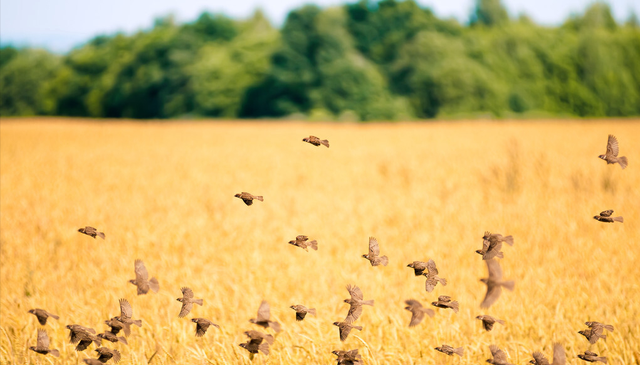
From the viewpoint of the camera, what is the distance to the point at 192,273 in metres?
4.87

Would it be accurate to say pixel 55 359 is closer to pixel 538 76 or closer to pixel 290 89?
pixel 290 89

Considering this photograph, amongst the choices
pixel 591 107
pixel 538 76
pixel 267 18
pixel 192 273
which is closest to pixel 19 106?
pixel 267 18

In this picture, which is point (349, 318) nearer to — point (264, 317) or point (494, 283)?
point (264, 317)

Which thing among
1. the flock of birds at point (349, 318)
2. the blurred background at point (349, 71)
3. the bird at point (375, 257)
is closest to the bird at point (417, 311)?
the flock of birds at point (349, 318)

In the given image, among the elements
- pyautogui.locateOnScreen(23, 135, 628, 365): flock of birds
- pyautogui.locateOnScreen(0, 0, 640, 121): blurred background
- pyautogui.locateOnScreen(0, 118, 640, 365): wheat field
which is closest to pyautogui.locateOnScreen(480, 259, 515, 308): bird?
pyautogui.locateOnScreen(23, 135, 628, 365): flock of birds

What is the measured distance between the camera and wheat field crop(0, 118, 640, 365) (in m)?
3.52

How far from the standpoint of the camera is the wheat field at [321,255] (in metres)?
3.52

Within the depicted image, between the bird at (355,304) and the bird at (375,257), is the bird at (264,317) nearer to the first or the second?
the bird at (355,304)

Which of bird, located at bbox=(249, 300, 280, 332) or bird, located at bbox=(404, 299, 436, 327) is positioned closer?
bird, located at bbox=(249, 300, 280, 332)

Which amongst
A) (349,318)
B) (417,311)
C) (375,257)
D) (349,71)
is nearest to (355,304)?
(349,318)

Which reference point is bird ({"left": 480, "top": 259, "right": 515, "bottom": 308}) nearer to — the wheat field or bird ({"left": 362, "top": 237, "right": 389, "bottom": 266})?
bird ({"left": 362, "top": 237, "right": 389, "bottom": 266})

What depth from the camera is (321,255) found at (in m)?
5.32

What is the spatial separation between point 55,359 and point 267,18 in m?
77.7

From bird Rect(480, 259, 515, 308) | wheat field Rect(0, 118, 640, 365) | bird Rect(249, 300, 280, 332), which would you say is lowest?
wheat field Rect(0, 118, 640, 365)
